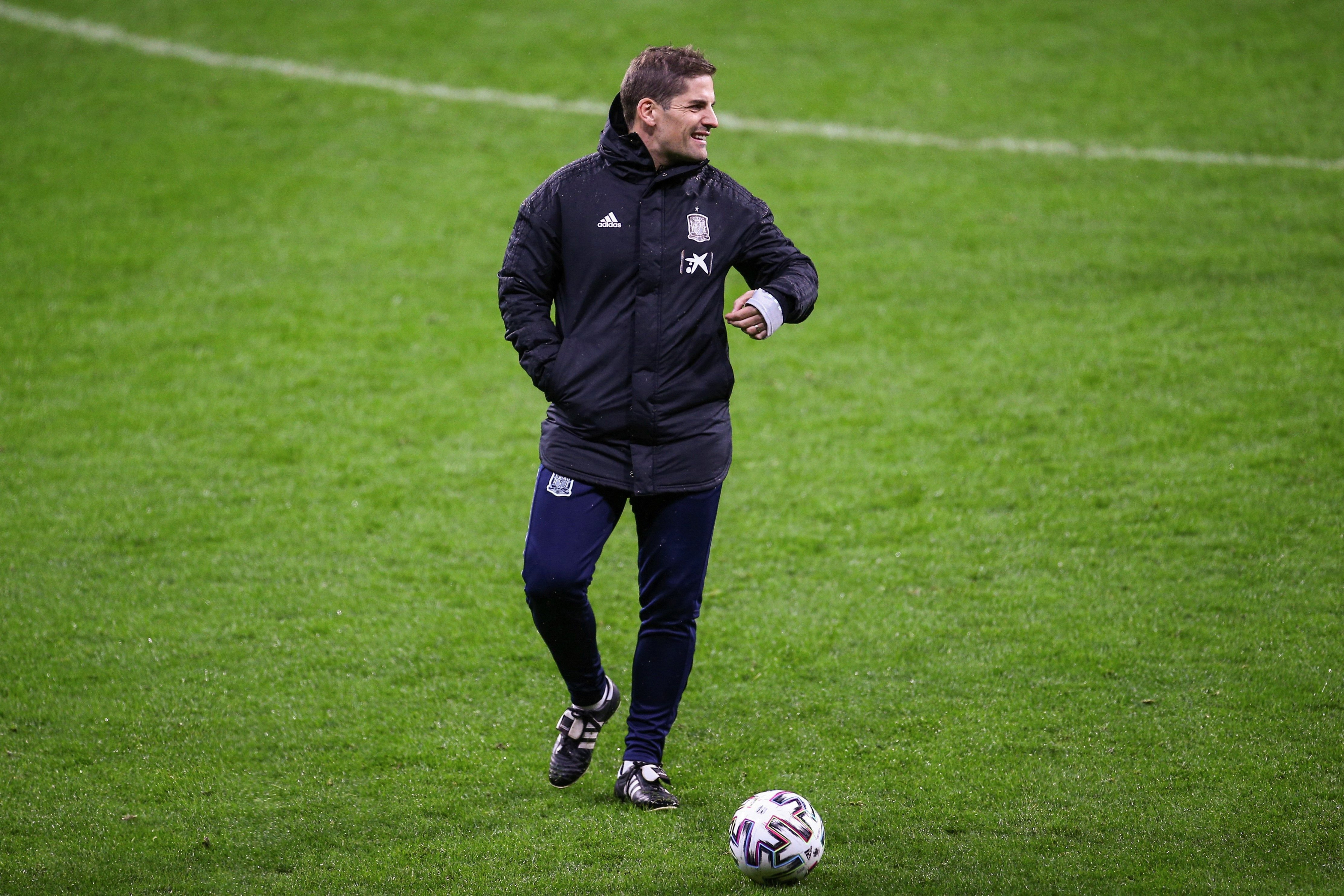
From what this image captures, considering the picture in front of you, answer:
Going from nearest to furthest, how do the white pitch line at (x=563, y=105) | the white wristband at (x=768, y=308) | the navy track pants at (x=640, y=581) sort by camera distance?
the white wristband at (x=768, y=308)
the navy track pants at (x=640, y=581)
the white pitch line at (x=563, y=105)

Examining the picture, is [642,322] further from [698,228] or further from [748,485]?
[748,485]

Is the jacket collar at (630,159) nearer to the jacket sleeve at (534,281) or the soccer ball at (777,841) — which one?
the jacket sleeve at (534,281)

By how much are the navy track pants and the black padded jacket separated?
10 centimetres

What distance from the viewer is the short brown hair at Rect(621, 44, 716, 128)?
4336 millimetres

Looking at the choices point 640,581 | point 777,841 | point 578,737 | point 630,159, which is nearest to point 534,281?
point 630,159

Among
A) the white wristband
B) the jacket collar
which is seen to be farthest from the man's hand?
the jacket collar

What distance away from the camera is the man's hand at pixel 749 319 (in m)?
4.26

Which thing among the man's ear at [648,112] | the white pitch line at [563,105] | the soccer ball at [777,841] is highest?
the white pitch line at [563,105]

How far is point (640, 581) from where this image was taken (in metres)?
4.68

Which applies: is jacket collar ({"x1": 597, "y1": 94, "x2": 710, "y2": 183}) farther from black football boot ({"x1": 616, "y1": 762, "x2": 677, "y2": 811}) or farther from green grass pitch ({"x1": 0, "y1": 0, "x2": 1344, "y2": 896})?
green grass pitch ({"x1": 0, "y1": 0, "x2": 1344, "y2": 896})

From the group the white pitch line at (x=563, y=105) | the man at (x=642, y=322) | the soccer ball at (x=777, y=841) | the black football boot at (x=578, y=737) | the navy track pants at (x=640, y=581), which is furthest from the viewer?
the white pitch line at (x=563, y=105)

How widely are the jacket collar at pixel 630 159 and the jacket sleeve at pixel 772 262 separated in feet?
1.03

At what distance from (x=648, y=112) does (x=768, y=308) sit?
81 cm

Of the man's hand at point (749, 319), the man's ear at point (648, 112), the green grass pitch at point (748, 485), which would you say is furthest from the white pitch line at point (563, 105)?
the man's hand at point (749, 319)
